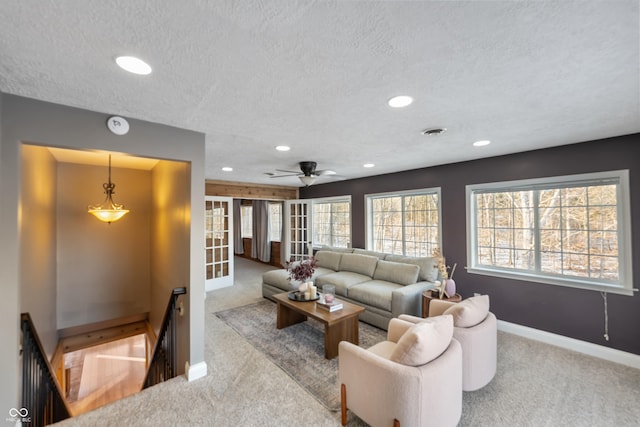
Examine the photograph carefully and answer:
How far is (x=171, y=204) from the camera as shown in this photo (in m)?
3.19

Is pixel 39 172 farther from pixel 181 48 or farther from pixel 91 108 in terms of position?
pixel 181 48

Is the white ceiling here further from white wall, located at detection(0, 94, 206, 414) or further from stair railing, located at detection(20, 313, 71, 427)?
stair railing, located at detection(20, 313, 71, 427)

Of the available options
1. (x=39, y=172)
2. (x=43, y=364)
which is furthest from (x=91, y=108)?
(x=43, y=364)

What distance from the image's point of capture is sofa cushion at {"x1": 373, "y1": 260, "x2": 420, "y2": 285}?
154 inches

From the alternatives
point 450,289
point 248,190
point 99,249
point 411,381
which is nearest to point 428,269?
point 450,289

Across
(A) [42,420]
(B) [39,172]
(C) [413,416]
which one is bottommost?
(A) [42,420]

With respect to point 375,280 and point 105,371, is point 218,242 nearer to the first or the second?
point 105,371

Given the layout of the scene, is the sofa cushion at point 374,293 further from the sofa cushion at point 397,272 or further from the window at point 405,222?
the window at point 405,222

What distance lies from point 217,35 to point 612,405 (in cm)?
379

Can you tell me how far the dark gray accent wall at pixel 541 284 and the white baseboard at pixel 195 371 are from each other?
362cm

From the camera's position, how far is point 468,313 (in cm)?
213

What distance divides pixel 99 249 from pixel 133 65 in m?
4.12

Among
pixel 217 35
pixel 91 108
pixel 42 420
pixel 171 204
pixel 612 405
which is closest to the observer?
pixel 217 35

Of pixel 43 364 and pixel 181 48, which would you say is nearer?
pixel 181 48
